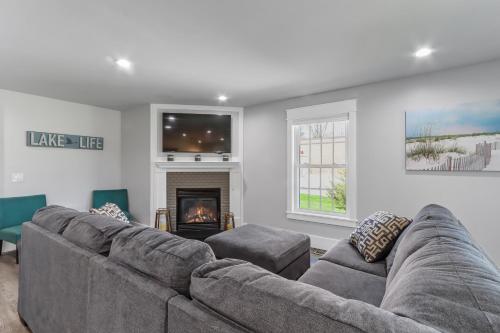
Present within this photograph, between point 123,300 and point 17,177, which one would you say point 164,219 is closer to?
point 17,177

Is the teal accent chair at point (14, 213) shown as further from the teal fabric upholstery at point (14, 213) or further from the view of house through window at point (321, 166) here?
the view of house through window at point (321, 166)

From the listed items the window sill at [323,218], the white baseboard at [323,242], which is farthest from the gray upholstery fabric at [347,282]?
the white baseboard at [323,242]

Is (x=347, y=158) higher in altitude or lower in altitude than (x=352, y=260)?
higher

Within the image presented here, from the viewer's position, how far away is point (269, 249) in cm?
224

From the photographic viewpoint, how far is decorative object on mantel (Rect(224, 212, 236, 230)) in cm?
451

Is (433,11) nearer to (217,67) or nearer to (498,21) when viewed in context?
(498,21)

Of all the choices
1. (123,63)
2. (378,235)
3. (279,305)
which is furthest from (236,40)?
(279,305)

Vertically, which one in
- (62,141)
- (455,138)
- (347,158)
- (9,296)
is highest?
(62,141)

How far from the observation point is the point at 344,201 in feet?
12.5

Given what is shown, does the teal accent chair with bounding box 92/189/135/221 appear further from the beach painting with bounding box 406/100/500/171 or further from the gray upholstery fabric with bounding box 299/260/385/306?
the beach painting with bounding box 406/100/500/171

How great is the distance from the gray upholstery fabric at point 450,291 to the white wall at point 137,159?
435cm

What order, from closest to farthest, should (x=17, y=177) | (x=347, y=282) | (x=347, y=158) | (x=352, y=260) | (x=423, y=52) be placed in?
1. (x=347, y=282)
2. (x=352, y=260)
3. (x=423, y=52)
4. (x=347, y=158)
5. (x=17, y=177)

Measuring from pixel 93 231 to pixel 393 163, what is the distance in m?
3.36

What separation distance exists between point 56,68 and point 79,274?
264cm
